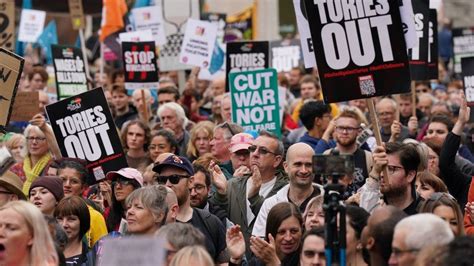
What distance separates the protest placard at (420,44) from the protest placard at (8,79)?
195 inches

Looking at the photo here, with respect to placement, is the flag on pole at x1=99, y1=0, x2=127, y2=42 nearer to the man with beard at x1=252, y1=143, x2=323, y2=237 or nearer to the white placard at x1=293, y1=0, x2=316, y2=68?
the white placard at x1=293, y1=0, x2=316, y2=68

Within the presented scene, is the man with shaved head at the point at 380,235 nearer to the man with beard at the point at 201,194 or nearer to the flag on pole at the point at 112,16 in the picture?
the man with beard at the point at 201,194

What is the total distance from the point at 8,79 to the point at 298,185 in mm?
2589

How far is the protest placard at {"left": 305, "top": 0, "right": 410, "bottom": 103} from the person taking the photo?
10.5m

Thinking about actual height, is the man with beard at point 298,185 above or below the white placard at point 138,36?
below

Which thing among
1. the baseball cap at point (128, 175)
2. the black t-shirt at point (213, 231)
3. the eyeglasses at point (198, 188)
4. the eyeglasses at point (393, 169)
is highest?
the eyeglasses at point (393, 169)

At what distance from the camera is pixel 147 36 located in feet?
69.4

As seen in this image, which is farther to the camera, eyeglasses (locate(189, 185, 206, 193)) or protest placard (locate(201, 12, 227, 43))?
protest placard (locate(201, 12, 227, 43))

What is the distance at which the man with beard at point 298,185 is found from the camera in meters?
11.1

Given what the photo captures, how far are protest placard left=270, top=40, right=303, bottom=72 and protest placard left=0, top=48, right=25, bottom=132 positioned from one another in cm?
1430

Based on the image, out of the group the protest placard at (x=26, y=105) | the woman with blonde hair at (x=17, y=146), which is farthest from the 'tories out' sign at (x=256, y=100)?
the woman with blonde hair at (x=17, y=146)

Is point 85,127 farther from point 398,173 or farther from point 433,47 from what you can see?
point 433,47

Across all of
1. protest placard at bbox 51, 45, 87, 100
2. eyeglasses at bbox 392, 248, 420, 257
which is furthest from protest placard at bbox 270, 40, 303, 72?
eyeglasses at bbox 392, 248, 420, 257

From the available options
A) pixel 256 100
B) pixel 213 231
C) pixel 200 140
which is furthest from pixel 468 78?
→ pixel 213 231
